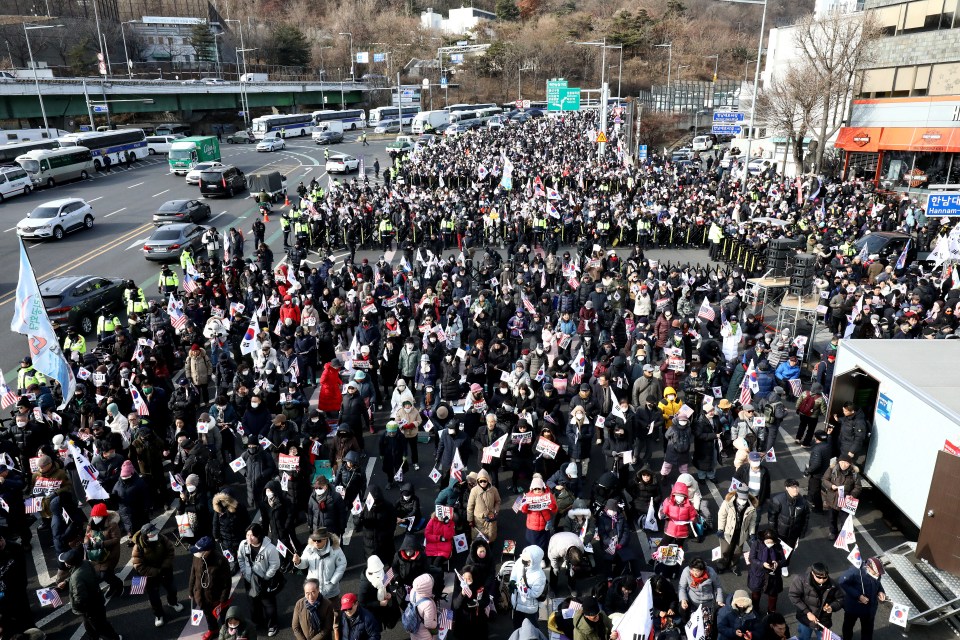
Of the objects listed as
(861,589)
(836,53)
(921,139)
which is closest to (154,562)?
(861,589)

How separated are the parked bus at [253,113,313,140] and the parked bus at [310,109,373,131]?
0.81 meters

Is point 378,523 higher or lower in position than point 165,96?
lower

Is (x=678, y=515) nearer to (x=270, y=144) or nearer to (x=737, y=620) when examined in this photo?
(x=737, y=620)

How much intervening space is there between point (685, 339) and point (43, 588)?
11.9 metres

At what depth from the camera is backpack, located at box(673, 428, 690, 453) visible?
9.78 metres

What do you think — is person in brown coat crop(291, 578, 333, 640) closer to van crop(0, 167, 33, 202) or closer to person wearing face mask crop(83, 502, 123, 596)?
person wearing face mask crop(83, 502, 123, 596)

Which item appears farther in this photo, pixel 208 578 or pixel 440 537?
pixel 440 537

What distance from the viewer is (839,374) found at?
10602mm

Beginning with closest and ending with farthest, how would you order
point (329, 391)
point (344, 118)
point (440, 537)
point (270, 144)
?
point (440, 537)
point (329, 391)
point (270, 144)
point (344, 118)

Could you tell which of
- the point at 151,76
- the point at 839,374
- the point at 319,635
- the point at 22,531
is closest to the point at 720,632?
the point at 319,635

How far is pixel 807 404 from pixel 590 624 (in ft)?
22.6

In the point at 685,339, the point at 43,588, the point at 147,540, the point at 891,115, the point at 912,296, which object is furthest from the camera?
the point at 891,115

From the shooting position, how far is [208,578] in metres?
7.09

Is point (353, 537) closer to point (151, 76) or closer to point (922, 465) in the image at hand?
point (922, 465)
